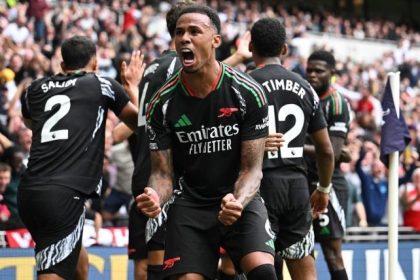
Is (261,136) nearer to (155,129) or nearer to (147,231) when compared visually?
(155,129)

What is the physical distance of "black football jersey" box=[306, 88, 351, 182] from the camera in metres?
10.6

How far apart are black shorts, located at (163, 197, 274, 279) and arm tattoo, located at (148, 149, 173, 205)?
0.15m

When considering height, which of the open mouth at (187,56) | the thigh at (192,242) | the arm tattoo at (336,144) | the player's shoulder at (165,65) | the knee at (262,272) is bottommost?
the knee at (262,272)

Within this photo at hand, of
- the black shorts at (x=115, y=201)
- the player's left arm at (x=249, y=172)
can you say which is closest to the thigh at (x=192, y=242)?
the player's left arm at (x=249, y=172)

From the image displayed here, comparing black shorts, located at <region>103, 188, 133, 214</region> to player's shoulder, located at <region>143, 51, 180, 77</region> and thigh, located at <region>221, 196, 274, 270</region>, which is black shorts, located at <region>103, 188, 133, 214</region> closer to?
player's shoulder, located at <region>143, 51, 180, 77</region>

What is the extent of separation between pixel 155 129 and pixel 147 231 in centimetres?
177

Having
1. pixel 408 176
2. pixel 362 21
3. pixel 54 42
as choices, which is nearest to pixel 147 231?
pixel 408 176

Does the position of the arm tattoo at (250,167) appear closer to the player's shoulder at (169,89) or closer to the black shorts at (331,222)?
the player's shoulder at (169,89)

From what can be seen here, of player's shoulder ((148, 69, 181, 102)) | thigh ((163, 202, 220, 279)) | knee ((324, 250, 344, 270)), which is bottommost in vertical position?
knee ((324, 250, 344, 270))

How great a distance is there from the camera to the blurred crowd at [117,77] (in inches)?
546

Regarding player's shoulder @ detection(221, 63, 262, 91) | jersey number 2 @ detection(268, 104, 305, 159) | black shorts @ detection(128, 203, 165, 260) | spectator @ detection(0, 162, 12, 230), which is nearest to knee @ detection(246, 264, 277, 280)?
player's shoulder @ detection(221, 63, 262, 91)

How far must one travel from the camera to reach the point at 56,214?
28.4 feet

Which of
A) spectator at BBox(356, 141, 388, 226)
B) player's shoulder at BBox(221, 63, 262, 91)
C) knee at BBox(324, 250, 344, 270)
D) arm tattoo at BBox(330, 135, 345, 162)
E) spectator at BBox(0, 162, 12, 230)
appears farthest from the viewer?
spectator at BBox(356, 141, 388, 226)

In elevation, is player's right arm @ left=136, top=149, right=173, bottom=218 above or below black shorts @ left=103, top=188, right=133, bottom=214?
above
